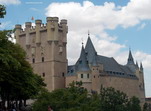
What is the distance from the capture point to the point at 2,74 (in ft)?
126

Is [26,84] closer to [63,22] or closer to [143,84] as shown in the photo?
[63,22]

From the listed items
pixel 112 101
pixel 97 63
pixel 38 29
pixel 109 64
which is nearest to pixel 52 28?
pixel 38 29

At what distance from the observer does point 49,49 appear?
368 ft

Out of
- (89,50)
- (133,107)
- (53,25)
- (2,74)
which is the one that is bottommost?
(133,107)

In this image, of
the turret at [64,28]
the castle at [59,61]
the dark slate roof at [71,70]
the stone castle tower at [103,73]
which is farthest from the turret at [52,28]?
the dark slate roof at [71,70]

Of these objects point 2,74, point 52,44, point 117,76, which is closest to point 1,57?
point 2,74

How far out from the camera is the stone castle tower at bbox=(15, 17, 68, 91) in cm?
10988

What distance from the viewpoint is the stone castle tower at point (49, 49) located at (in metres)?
110

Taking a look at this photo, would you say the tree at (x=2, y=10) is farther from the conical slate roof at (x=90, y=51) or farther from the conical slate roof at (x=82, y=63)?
the conical slate roof at (x=90, y=51)

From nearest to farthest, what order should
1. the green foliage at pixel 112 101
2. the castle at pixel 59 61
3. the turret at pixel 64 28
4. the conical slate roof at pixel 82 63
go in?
the green foliage at pixel 112 101 → the conical slate roof at pixel 82 63 → the castle at pixel 59 61 → the turret at pixel 64 28

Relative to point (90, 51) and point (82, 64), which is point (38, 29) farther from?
point (82, 64)

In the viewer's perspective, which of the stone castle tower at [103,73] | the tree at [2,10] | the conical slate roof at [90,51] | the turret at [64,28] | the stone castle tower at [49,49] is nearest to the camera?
the tree at [2,10]

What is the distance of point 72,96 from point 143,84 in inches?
3838

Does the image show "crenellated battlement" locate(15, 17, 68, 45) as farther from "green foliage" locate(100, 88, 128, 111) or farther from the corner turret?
"green foliage" locate(100, 88, 128, 111)
